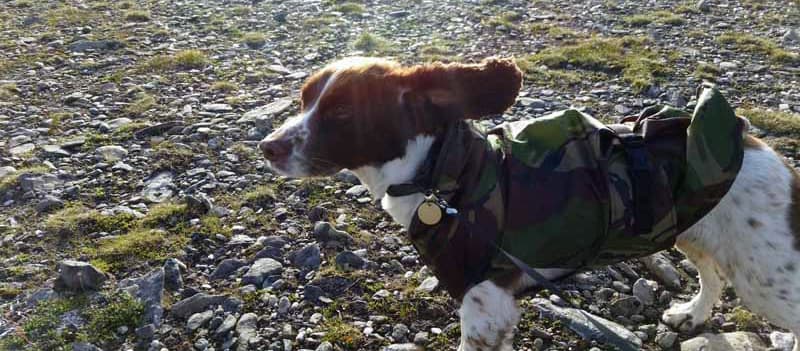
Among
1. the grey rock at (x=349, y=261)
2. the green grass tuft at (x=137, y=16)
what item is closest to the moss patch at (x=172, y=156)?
the grey rock at (x=349, y=261)

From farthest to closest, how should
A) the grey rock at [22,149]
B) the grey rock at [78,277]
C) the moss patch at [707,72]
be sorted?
the moss patch at [707,72] < the grey rock at [22,149] < the grey rock at [78,277]

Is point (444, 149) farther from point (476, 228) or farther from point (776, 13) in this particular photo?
point (776, 13)

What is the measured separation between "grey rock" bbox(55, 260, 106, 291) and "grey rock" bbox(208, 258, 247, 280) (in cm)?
91

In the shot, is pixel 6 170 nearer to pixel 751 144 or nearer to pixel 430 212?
pixel 430 212

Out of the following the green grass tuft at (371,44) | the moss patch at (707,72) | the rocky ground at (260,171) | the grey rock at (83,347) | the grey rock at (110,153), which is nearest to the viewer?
the grey rock at (83,347)

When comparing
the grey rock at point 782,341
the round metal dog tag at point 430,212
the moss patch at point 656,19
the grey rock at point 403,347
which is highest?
the round metal dog tag at point 430,212

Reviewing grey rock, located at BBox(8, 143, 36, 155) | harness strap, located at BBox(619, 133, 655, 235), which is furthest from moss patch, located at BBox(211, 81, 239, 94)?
harness strap, located at BBox(619, 133, 655, 235)

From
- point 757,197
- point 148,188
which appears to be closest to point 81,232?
point 148,188

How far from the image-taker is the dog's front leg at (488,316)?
4.14 metres

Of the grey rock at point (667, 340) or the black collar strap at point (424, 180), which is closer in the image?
the black collar strap at point (424, 180)

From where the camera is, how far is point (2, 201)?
6996 millimetres

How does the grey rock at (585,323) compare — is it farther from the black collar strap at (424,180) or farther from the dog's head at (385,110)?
the dog's head at (385,110)

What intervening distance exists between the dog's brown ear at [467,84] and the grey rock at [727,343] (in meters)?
2.60

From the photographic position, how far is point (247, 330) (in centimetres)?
512
